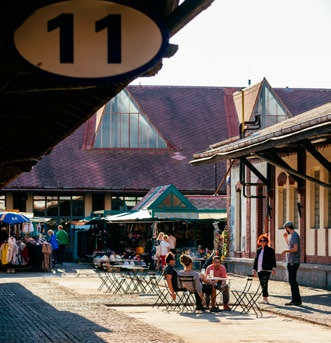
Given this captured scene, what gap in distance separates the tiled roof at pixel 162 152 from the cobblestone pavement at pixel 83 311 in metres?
22.2

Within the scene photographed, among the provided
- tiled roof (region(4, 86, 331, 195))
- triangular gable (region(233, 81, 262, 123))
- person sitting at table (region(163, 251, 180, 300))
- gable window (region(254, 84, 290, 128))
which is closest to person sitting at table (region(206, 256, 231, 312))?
person sitting at table (region(163, 251, 180, 300))

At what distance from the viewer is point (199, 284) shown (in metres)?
20.0

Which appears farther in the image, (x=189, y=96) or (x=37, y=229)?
(x=189, y=96)

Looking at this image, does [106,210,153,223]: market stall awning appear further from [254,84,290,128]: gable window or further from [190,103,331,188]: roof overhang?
[254,84,290,128]: gable window

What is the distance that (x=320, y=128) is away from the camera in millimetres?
21672

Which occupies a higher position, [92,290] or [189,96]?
[189,96]

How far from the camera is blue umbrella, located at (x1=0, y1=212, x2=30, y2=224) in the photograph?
39125 mm

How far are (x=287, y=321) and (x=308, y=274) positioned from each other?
34.5ft

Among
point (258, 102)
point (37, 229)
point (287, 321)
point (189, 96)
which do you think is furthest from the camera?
point (189, 96)

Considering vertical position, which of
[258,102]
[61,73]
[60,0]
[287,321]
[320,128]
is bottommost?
[287,321]

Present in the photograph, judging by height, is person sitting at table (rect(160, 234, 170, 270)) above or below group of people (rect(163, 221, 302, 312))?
above

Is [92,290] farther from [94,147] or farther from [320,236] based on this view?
[94,147]

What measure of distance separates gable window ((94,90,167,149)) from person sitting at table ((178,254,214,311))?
1447 inches

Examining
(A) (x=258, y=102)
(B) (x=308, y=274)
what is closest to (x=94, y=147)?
(A) (x=258, y=102)
